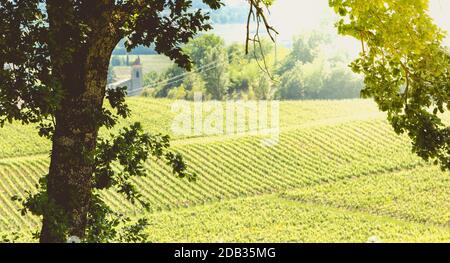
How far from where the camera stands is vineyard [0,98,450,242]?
134ft

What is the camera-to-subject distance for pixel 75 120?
712cm

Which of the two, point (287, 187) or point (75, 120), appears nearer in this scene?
point (75, 120)

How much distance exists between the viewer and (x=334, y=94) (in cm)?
10225

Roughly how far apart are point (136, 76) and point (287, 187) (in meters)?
67.2

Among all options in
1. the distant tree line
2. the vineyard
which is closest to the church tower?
the distant tree line

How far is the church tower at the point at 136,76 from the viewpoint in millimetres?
112375

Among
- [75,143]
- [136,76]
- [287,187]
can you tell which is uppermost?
[75,143]

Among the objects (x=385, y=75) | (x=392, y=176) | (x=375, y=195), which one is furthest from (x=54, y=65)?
(x=392, y=176)

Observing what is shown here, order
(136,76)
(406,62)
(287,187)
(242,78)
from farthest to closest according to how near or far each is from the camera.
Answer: (136,76) → (242,78) → (287,187) → (406,62)

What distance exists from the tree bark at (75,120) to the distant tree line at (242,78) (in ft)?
276

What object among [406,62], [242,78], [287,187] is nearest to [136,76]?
[242,78]

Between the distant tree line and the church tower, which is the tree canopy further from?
the church tower

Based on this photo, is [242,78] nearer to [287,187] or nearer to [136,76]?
[136,76]

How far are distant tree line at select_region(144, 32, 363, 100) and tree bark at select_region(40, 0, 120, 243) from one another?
8398 cm
